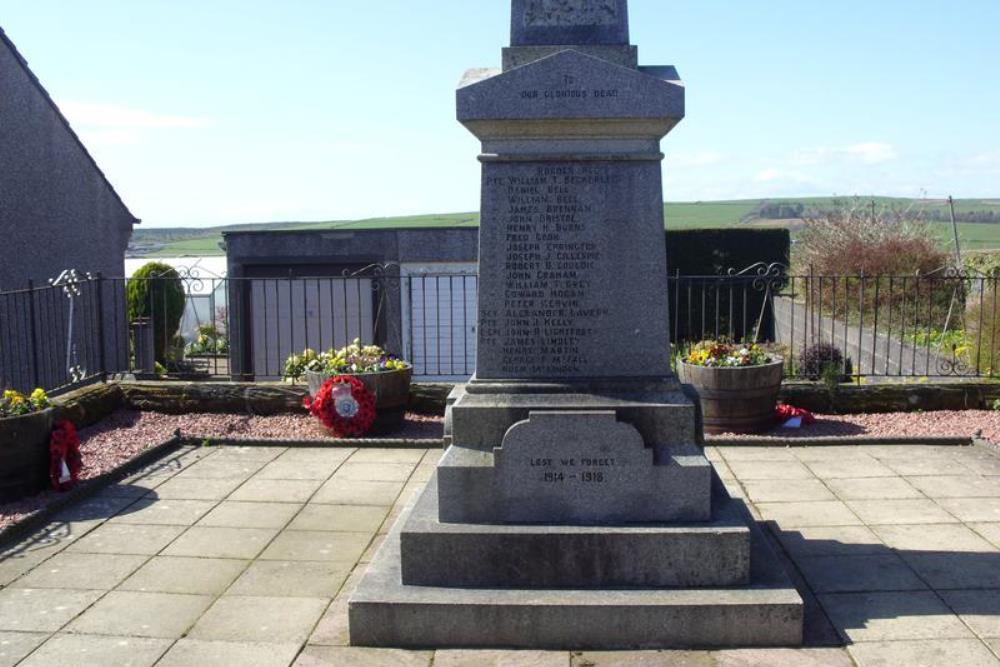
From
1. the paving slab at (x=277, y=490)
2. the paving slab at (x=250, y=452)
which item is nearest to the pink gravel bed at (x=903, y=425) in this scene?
the paving slab at (x=277, y=490)

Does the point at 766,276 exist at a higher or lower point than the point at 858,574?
higher

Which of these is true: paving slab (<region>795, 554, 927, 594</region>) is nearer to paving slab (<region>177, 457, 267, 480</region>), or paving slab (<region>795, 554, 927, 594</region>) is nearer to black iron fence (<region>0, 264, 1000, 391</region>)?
paving slab (<region>177, 457, 267, 480</region>)

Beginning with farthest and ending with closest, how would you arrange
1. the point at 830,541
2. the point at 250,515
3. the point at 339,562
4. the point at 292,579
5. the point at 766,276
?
the point at 766,276 < the point at 250,515 < the point at 830,541 < the point at 339,562 < the point at 292,579

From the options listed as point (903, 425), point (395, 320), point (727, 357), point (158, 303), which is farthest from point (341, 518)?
point (158, 303)

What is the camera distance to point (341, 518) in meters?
5.99

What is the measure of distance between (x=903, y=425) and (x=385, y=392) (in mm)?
4753

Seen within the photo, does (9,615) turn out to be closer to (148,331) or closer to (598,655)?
(598,655)

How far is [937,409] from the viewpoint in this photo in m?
9.36

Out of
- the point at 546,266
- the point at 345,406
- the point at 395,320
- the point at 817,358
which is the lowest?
the point at 345,406

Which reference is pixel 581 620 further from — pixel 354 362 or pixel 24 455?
pixel 354 362

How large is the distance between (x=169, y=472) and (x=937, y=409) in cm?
707

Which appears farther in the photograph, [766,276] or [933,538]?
[766,276]

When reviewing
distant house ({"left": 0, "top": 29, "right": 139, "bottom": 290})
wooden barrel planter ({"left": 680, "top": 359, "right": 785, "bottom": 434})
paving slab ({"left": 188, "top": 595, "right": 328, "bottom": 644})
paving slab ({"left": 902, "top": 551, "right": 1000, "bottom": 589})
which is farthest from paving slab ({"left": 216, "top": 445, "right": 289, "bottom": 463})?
distant house ({"left": 0, "top": 29, "right": 139, "bottom": 290})

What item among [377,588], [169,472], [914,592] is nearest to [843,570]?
[914,592]
